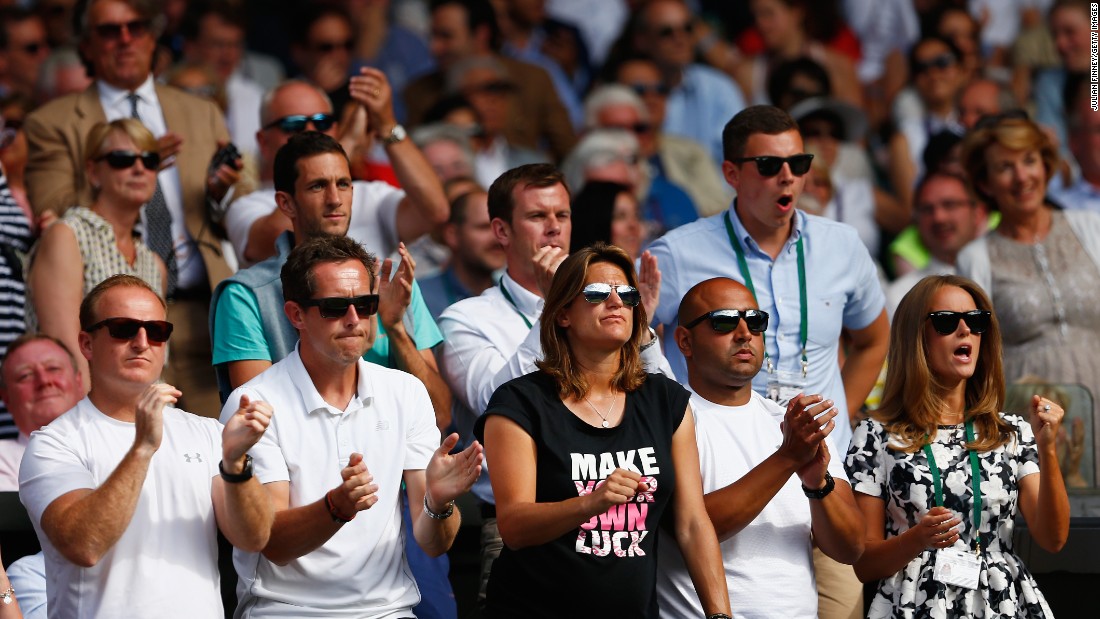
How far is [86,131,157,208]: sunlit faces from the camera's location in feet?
22.5

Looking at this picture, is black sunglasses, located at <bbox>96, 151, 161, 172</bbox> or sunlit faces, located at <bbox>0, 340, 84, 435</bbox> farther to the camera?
black sunglasses, located at <bbox>96, 151, 161, 172</bbox>

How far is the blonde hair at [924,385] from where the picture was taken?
5.61 metres

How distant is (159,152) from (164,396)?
254 centimetres

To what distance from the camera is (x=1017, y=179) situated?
7.65 metres

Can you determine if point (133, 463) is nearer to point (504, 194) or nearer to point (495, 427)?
point (495, 427)

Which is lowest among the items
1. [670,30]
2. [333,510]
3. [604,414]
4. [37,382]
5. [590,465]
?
[333,510]

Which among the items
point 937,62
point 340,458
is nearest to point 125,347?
point 340,458

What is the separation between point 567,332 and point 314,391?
2.81ft

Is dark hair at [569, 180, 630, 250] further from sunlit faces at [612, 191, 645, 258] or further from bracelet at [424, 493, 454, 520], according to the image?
bracelet at [424, 493, 454, 520]

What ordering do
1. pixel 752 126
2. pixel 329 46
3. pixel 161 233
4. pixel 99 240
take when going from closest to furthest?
1. pixel 752 126
2. pixel 99 240
3. pixel 161 233
4. pixel 329 46

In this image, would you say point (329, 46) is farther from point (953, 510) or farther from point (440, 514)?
point (953, 510)

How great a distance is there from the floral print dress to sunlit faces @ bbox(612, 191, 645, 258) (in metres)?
2.40

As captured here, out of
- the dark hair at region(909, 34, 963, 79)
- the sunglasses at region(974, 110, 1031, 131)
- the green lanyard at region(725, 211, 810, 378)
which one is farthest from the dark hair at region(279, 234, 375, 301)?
the dark hair at region(909, 34, 963, 79)

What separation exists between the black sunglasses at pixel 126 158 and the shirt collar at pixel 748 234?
247 centimetres
